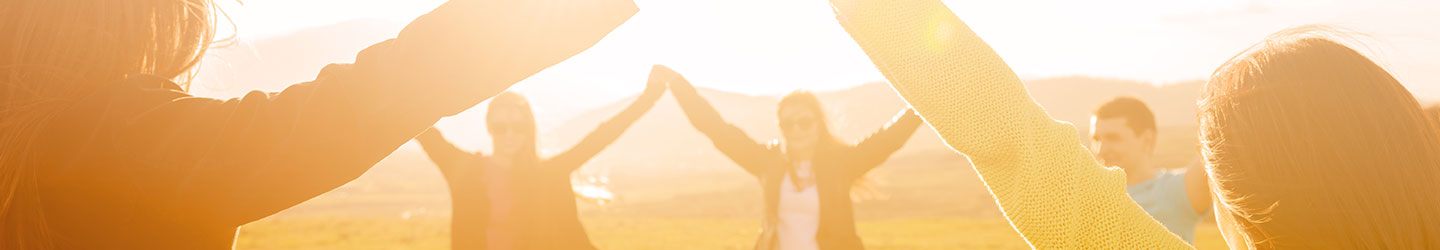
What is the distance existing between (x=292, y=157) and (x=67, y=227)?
1.73ft

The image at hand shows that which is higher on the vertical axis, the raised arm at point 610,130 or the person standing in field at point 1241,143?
the person standing in field at point 1241,143

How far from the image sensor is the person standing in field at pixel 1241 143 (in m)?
1.23

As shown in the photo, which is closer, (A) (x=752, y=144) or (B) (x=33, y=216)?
(B) (x=33, y=216)

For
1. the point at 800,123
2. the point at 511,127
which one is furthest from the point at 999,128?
the point at 511,127

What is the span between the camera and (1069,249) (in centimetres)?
129

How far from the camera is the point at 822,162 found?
26.0ft

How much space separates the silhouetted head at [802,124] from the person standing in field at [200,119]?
6756mm

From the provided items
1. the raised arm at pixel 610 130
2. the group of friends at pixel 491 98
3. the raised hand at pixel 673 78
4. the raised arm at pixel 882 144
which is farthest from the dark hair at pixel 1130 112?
the group of friends at pixel 491 98

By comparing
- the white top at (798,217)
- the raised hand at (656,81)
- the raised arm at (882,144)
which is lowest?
the white top at (798,217)

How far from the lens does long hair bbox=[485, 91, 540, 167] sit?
8.19 m

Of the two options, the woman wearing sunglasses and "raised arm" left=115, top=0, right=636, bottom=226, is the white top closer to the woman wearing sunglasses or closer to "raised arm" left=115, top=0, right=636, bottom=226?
the woman wearing sunglasses

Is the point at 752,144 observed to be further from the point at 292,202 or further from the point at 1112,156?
the point at 292,202

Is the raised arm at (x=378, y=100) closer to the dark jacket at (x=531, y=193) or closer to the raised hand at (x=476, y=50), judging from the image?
the raised hand at (x=476, y=50)

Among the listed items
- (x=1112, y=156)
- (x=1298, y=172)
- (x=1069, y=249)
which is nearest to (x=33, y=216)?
(x=1069, y=249)
